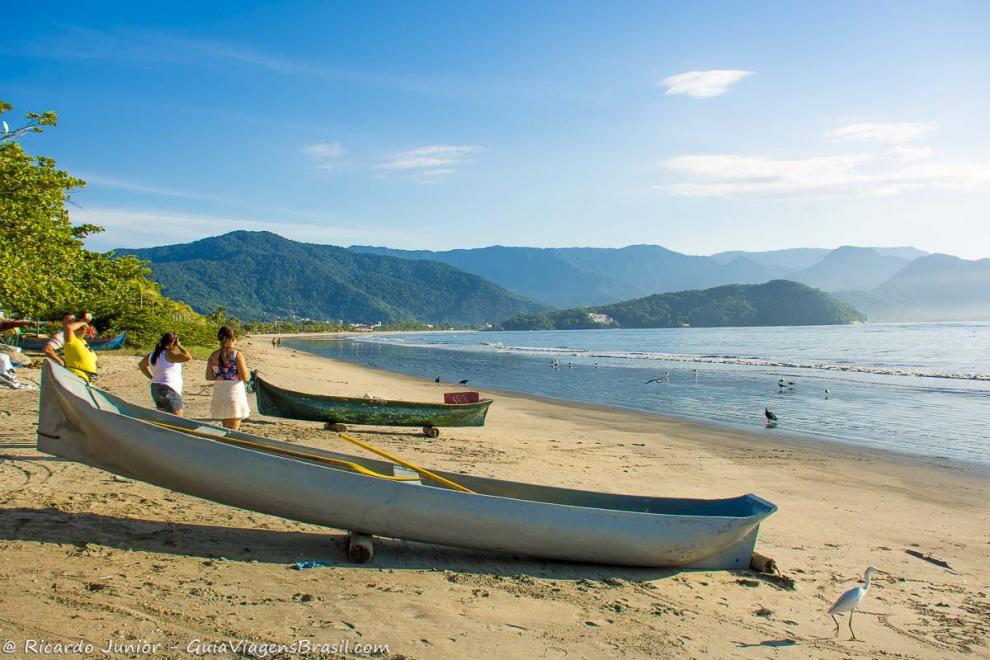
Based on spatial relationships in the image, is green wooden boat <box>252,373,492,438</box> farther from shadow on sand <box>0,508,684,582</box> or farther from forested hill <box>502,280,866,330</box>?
forested hill <box>502,280,866,330</box>

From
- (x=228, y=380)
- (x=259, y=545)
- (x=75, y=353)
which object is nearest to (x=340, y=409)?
(x=228, y=380)

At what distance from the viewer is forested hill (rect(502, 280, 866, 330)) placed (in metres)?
156

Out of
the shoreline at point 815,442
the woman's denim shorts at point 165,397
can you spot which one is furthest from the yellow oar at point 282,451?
the shoreline at point 815,442

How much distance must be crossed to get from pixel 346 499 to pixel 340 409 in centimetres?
732

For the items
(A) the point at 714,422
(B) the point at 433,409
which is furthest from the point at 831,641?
(A) the point at 714,422

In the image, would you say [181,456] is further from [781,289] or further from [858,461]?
[781,289]

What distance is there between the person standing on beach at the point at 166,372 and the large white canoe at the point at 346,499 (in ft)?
8.62

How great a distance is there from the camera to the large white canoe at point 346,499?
16.8 feet

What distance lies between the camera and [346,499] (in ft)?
16.8

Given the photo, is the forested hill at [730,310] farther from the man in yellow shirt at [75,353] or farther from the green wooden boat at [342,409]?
the man in yellow shirt at [75,353]

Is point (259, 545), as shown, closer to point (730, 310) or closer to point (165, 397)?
point (165, 397)

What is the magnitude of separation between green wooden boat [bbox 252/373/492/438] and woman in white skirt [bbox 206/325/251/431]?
3651 mm

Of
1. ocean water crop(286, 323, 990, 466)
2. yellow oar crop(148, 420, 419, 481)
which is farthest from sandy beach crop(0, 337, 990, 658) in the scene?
ocean water crop(286, 323, 990, 466)

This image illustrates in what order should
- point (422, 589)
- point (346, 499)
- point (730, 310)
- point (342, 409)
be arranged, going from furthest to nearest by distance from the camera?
point (730, 310)
point (342, 409)
point (346, 499)
point (422, 589)
